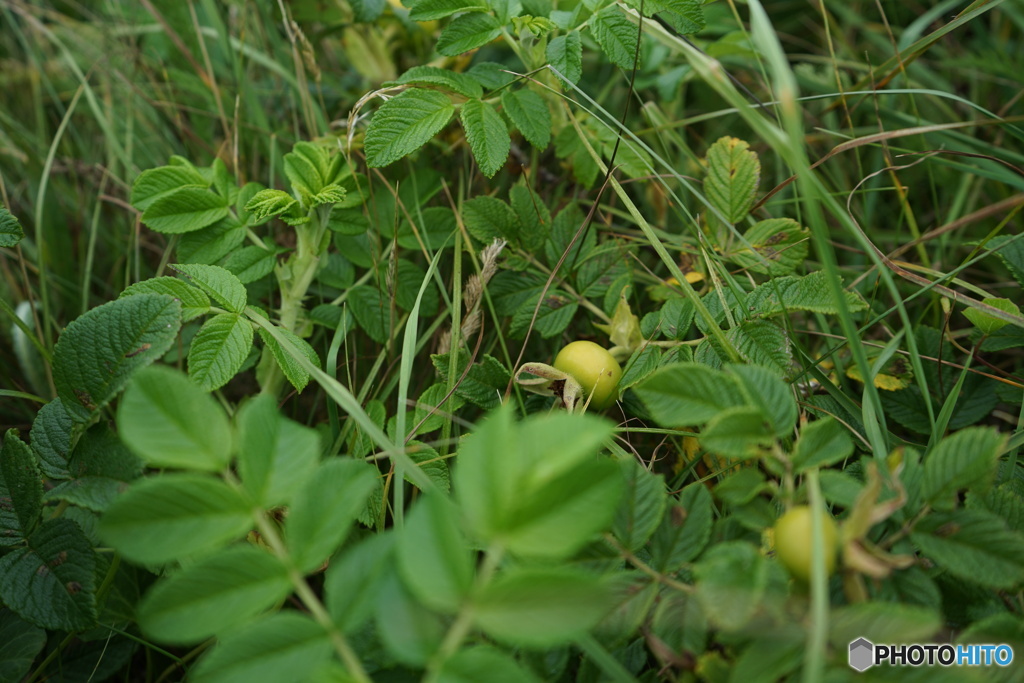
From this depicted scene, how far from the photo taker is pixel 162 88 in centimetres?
202

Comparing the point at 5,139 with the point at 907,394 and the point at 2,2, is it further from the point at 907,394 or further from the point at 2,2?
the point at 907,394

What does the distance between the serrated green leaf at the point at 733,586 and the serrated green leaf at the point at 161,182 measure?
1110 millimetres

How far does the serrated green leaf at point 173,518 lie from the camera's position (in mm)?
688

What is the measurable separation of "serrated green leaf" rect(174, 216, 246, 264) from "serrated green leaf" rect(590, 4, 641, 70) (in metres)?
0.74

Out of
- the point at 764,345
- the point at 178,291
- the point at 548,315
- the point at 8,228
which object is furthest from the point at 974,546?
the point at 8,228

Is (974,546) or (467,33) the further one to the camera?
(467,33)

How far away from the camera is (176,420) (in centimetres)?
74

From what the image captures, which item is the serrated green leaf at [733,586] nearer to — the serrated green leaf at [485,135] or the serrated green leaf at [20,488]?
the serrated green leaf at [485,135]

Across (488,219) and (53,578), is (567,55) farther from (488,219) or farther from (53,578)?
(53,578)

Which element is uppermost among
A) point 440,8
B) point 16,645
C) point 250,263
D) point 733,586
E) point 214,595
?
point 440,8

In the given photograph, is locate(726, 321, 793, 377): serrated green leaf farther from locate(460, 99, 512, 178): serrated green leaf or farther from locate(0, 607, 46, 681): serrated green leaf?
locate(0, 607, 46, 681): serrated green leaf

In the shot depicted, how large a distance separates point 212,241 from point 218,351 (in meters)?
0.34

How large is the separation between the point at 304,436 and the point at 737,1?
1.75 meters

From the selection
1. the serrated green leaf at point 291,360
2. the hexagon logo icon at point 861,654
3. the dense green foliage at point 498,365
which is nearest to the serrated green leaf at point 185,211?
the dense green foliage at point 498,365
